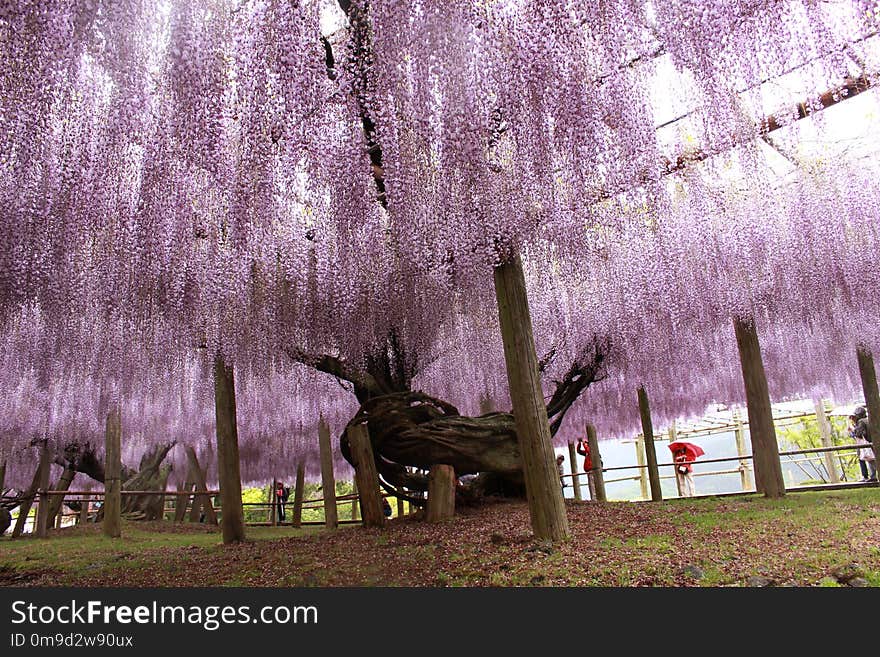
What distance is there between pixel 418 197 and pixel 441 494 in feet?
13.1

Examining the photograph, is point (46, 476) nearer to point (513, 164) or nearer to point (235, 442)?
point (235, 442)

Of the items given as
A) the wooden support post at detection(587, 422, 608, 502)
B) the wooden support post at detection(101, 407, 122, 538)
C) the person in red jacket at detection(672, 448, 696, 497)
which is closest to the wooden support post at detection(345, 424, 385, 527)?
the wooden support post at detection(101, 407, 122, 538)

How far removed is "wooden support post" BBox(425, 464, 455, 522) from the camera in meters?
7.36

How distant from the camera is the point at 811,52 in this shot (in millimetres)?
3980

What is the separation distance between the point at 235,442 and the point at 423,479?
8.23 ft

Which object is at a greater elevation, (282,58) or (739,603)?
(282,58)

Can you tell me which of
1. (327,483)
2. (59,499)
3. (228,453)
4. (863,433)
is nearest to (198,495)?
(59,499)

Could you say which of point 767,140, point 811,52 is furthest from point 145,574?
point 767,140

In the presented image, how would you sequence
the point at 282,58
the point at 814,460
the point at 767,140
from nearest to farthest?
the point at 282,58, the point at 767,140, the point at 814,460

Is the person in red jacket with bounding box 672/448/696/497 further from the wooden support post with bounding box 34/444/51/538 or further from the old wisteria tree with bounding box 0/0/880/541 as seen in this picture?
the wooden support post with bounding box 34/444/51/538

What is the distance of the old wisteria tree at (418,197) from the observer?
3898mm

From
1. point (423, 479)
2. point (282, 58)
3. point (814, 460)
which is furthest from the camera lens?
point (814, 460)

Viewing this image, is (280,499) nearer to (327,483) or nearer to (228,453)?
(327,483)

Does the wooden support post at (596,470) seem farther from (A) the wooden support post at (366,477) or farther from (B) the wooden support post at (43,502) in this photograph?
(B) the wooden support post at (43,502)
